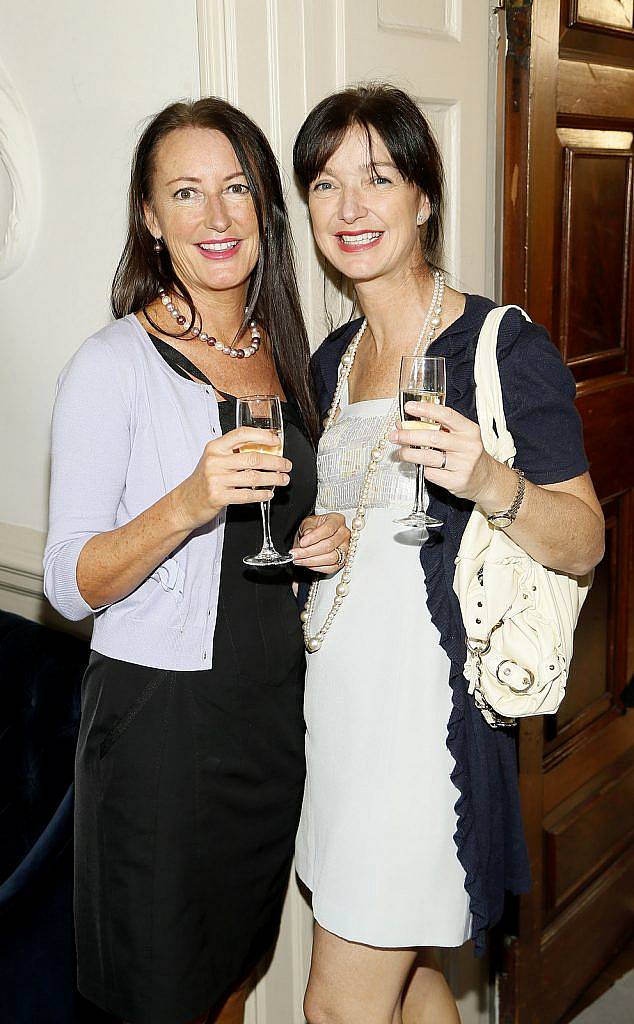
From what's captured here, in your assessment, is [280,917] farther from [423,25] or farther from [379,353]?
[423,25]

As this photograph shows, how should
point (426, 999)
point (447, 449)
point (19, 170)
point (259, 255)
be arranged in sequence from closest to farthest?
point (447, 449) → point (259, 255) → point (426, 999) → point (19, 170)

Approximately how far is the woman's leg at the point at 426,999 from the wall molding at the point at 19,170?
191 centimetres

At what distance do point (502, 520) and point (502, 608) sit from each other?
0.63ft

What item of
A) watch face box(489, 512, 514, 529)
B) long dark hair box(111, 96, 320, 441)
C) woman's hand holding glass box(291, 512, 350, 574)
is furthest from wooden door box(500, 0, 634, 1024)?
watch face box(489, 512, 514, 529)

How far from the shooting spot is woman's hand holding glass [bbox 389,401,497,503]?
1.51m

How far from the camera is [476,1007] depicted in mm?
2945

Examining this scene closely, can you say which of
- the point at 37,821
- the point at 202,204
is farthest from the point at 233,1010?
the point at 202,204

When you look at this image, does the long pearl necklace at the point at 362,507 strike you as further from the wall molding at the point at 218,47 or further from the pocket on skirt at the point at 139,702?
the wall molding at the point at 218,47

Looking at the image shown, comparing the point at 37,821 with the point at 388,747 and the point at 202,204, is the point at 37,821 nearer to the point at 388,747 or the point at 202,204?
the point at 388,747

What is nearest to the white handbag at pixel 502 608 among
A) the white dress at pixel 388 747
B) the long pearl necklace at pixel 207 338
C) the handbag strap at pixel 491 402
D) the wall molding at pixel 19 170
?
the handbag strap at pixel 491 402

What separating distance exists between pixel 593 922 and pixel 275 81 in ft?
8.29

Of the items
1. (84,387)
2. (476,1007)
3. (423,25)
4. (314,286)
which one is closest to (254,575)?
(84,387)

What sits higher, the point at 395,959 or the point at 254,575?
the point at 254,575

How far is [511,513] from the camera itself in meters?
1.68
